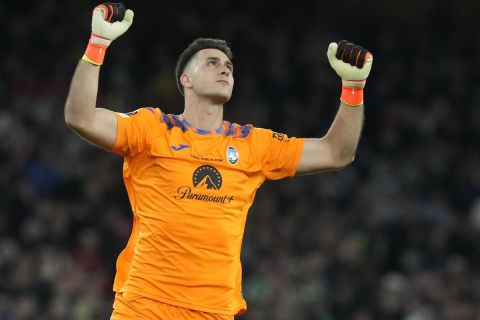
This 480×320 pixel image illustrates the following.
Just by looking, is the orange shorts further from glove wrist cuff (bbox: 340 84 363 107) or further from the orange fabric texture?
glove wrist cuff (bbox: 340 84 363 107)

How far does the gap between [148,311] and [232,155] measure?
942 mm

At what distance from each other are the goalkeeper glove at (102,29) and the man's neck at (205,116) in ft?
2.08

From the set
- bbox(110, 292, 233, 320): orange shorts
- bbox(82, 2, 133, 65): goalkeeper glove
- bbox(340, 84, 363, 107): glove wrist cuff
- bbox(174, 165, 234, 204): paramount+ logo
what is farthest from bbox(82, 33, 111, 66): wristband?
bbox(340, 84, 363, 107): glove wrist cuff

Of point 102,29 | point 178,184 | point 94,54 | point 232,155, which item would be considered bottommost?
point 178,184

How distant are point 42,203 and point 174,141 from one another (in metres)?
6.78

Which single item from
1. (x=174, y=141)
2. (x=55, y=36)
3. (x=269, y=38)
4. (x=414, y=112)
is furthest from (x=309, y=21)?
(x=174, y=141)

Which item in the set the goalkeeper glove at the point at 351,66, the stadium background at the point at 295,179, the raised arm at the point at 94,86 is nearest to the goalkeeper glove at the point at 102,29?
the raised arm at the point at 94,86

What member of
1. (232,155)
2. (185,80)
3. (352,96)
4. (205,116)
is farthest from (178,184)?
(352,96)

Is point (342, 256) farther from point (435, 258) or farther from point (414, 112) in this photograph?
point (414, 112)

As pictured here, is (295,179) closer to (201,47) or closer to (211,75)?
(201,47)

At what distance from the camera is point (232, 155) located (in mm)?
5496

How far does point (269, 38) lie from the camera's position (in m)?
15.3

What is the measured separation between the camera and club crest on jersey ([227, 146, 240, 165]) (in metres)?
5.47

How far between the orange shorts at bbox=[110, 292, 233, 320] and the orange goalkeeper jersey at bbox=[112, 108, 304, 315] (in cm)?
3
